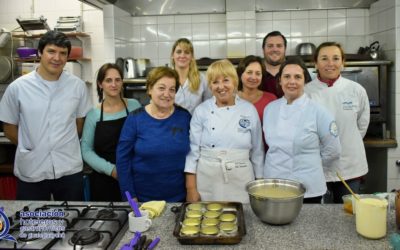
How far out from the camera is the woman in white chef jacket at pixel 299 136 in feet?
5.93

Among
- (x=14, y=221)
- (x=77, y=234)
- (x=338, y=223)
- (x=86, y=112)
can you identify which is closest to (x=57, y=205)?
(x=14, y=221)

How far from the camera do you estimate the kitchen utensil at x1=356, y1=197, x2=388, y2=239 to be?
121 cm

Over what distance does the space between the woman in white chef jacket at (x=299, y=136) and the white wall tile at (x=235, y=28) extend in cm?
208

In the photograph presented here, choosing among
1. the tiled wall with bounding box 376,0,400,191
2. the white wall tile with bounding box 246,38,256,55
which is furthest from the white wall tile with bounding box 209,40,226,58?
the tiled wall with bounding box 376,0,400,191

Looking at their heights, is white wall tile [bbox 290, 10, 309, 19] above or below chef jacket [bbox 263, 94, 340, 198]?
above

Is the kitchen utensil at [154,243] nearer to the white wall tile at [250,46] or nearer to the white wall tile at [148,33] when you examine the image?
the white wall tile at [250,46]

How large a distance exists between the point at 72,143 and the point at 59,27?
233cm

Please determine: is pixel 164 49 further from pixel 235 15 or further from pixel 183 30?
pixel 235 15

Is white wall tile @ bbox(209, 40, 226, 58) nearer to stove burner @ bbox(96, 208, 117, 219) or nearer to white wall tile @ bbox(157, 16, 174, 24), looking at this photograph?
white wall tile @ bbox(157, 16, 174, 24)

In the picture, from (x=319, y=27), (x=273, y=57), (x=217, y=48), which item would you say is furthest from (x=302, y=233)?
(x=319, y=27)

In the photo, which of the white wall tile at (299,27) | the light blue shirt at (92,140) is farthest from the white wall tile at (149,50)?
the light blue shirt at (92,140)

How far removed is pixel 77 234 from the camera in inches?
47.5

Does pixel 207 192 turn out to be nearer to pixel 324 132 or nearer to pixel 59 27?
pixel 324 132

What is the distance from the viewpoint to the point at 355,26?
397 cm
